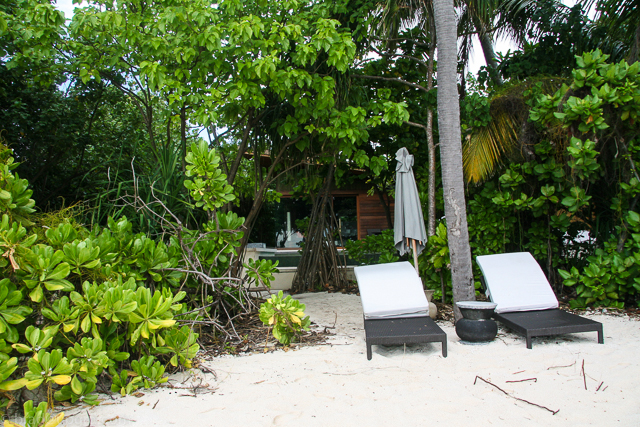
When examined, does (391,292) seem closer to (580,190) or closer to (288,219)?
(580,190)

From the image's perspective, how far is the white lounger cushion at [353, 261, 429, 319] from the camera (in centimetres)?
407

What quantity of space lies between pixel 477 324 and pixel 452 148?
1.81m

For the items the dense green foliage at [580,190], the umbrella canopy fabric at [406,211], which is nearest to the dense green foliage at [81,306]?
Answer: the umbrella canopy fabric at [406,211]

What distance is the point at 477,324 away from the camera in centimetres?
376

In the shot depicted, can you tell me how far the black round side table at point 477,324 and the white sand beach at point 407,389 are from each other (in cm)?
9

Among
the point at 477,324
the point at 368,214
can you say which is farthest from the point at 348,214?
the point at 477,324

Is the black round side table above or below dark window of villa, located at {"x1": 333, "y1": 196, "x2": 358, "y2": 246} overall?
below

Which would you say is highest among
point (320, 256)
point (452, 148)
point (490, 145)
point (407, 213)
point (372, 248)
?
point (490, 145)

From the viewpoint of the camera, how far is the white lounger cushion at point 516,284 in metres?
4.14

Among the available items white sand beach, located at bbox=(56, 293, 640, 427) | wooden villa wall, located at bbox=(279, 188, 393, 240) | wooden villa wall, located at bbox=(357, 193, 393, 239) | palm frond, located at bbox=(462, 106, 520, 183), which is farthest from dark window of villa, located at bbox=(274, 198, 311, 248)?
white sand beach, located at bbox=(56, 293, 640, 427)

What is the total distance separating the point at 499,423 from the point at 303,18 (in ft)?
14.3

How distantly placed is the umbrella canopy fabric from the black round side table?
1280mm

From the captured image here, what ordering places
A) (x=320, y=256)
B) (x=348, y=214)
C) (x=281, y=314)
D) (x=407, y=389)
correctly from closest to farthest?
(x=407, y=389) → (x=281, y=314) → (x=320, y=256) → (x=348, y=214)

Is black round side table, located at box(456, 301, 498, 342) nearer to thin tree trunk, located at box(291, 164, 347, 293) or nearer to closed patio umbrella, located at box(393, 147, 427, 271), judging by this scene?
closed patio umbrella, located at box(393, 147, 427, 271)
